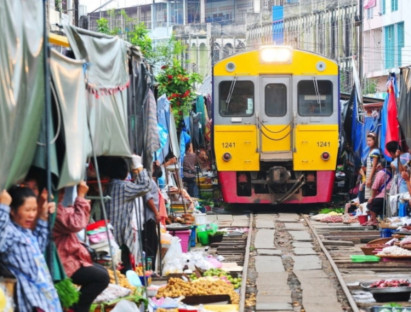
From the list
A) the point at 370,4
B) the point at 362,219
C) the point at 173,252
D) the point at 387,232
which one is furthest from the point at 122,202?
the point at 370,4

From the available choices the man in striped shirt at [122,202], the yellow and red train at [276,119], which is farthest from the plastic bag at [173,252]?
the yellow and red train at [276,119]

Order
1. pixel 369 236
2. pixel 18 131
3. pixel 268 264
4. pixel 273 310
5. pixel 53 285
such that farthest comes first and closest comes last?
pixel 369 236 < pixel 268 264 < pixel 273 310 < pixel 53 285 < pixel 18 131

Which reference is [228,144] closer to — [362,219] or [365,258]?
[362,219]

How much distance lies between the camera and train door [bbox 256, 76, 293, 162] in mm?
21703

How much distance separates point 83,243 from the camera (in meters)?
8.84

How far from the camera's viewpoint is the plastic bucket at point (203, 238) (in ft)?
54.8

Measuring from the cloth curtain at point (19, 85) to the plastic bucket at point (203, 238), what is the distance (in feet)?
30.9

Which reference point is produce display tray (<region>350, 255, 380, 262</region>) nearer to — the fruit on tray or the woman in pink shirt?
the fruit on tray

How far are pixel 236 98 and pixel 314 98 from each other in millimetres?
1573

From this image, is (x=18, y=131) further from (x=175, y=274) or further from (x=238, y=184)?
(x=238, y=184)

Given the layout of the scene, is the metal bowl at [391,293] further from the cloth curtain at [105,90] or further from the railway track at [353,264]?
the cloth curtain at [105,90]

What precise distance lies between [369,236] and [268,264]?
12.0 feet

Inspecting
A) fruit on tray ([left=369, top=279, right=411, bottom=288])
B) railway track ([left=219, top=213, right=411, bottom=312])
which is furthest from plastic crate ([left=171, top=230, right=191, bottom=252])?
fruit on tray ([left=369, top=279, right=411, bottom=288])

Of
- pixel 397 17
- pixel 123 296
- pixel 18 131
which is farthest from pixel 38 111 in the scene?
pixel 397 17
